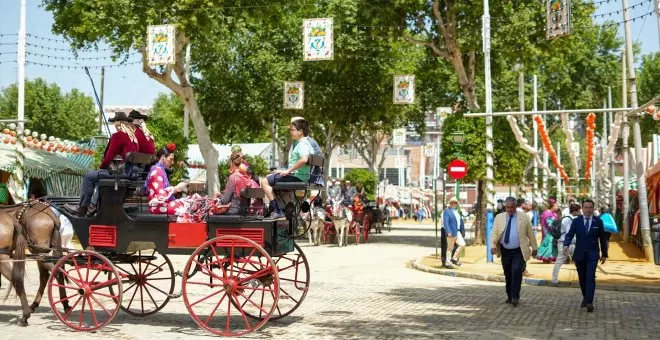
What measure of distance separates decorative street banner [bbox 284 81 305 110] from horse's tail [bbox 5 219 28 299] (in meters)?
25.0

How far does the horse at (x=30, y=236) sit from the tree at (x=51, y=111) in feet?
211

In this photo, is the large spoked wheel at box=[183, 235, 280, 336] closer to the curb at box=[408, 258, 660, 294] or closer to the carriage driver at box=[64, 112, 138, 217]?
the carriage driver at box=[64, 112, 138, 217]

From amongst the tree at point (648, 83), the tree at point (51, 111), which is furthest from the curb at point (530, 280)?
the tree at point (51, 111)

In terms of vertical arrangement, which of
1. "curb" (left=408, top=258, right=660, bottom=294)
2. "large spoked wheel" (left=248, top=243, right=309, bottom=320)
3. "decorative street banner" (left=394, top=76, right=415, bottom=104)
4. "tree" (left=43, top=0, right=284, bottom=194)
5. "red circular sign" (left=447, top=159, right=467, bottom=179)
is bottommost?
"curb" (left=408, top=258, right=660, bottom=294)

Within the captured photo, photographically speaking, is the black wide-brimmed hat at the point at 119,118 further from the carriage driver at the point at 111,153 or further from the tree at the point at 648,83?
the tree at the point at 648,83

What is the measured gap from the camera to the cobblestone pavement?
10773mm

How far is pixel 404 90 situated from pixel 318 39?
811cm

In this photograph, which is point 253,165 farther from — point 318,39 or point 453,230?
point 453,230

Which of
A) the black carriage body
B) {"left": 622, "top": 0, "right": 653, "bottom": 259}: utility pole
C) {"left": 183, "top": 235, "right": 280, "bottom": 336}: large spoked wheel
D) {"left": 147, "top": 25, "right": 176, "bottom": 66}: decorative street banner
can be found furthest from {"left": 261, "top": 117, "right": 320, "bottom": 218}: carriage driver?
{"left": 147, "top": 25, "right": 176, "bottom": 66}: decorative street banner

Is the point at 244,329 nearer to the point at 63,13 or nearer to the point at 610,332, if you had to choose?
the point at 610,332

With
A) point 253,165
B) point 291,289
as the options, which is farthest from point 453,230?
point 253,165

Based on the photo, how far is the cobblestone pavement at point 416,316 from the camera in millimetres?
10773

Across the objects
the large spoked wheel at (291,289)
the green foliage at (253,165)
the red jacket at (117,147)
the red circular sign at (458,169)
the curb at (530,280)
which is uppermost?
the green foliage at (253,165)

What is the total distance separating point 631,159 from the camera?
4159 centimetres
